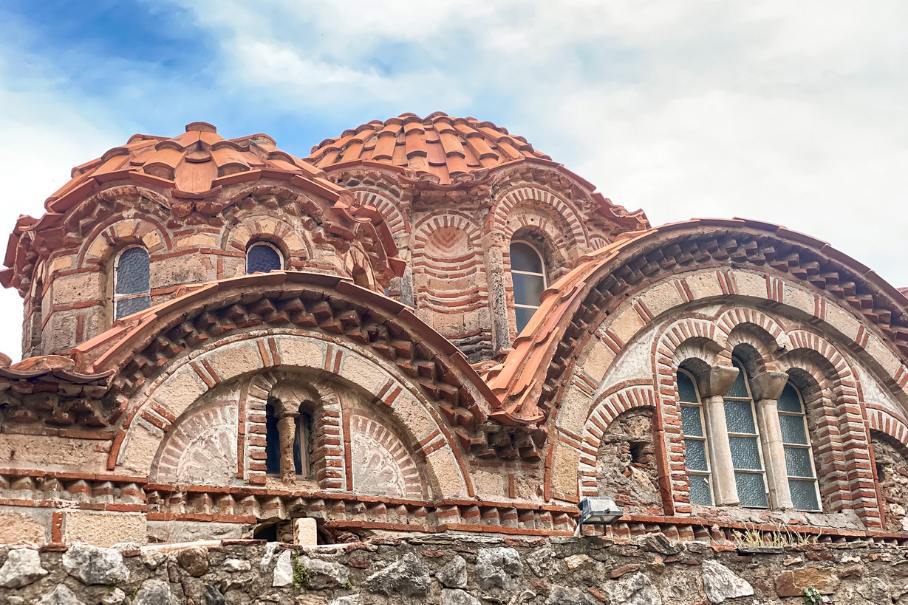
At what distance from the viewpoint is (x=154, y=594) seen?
6.16 m

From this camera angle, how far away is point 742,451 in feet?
47.7

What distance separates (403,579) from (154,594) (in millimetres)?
1497

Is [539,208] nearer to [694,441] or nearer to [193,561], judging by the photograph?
[694,441]

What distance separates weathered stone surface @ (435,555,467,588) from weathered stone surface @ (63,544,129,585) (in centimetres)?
192

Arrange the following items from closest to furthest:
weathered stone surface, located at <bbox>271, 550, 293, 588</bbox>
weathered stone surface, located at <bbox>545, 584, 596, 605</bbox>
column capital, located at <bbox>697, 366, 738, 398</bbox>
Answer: weathered stone surface, located at <bbox>271, 550, 293, 588</bbox>
weathered stone surface, located at <bbox>545, 584, 596, 605</bbox>
column capital, located at <bbox>697, 366, 738, 398</bbox>

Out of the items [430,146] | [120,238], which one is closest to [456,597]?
[120,238]

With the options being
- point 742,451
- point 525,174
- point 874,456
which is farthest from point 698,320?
point 525,174

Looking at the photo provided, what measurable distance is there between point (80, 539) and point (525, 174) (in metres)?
9.57

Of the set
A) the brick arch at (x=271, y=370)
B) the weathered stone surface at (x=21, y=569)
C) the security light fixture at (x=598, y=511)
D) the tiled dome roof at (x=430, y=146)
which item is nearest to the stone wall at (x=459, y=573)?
the weathered stone surface at (x=21, y=569)

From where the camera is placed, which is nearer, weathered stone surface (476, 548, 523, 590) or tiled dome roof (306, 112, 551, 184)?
weathered stone surface (476, 548, 523, 590)

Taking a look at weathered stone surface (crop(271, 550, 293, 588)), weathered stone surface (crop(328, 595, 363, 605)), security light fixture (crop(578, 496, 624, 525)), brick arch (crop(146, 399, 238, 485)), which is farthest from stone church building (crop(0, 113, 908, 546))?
weathered stone surface (crop(328, 595, 363, 605))

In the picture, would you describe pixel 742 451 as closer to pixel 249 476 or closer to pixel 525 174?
pixel 525 174

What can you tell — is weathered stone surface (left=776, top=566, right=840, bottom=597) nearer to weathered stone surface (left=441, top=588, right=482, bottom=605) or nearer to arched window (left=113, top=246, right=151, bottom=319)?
weathered stone surface (left=441, top=588, right=482, bottom=605)

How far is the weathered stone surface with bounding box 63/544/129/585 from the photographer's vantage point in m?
5.97
